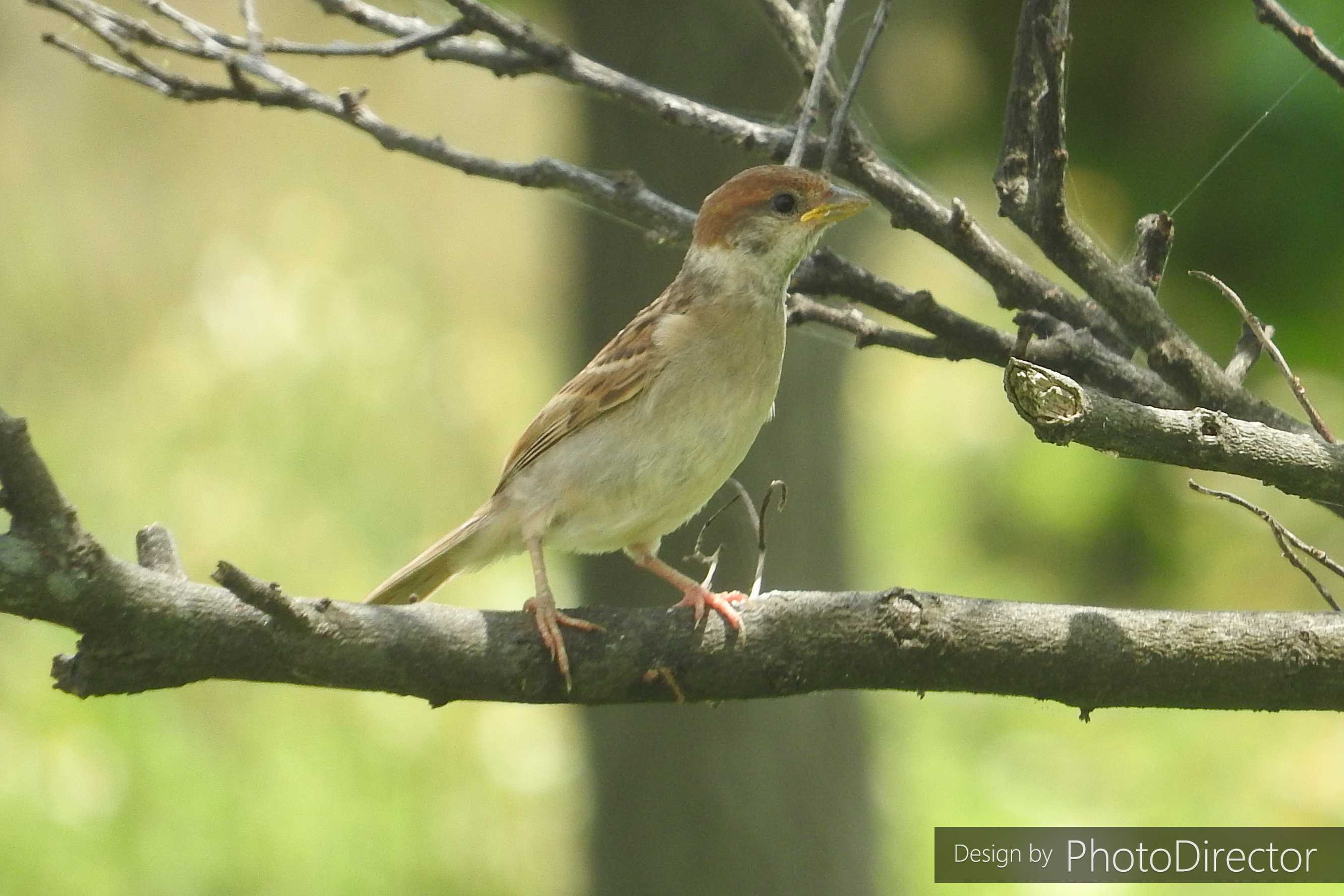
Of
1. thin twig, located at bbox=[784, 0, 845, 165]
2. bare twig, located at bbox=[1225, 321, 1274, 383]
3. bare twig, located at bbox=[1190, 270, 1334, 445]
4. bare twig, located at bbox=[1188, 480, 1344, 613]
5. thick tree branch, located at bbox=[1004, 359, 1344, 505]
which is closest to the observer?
thick tree branch, located at bbox=[1004, 359, 1344, 505]

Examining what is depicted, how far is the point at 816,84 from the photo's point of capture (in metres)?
2.33

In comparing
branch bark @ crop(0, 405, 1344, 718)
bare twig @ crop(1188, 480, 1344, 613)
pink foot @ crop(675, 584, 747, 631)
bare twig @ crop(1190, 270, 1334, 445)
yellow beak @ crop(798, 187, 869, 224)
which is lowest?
branch bark @ crop(0, 405, 1344, 718)

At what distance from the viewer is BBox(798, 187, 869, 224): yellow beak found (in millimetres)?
2736

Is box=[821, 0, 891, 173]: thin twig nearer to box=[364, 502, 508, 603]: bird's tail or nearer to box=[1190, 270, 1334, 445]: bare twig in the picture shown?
box=[1190, 270, 1334, 445]: bare twig

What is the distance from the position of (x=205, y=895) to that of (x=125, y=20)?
3805mm

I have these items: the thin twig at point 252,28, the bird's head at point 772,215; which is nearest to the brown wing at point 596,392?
the bird's head at point 772,215

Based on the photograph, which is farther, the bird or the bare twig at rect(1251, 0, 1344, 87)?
the bird

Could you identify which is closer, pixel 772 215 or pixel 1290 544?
pixel 1290 544

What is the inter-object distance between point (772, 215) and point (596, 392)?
21.5 inches

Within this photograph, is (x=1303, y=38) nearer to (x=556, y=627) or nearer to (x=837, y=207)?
(x=837, y=207)

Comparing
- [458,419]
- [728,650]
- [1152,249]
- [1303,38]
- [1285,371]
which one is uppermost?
[458,419]

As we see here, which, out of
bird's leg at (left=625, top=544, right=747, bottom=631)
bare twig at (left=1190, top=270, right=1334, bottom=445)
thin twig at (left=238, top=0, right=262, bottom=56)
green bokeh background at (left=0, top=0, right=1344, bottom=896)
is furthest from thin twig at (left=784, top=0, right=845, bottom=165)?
thin twig at (left=238, top=0, right=262, bottom=56)

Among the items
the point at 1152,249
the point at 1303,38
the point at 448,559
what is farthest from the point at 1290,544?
the point at 448,559

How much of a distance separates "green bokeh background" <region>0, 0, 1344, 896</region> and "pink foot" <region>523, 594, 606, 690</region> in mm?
1742
